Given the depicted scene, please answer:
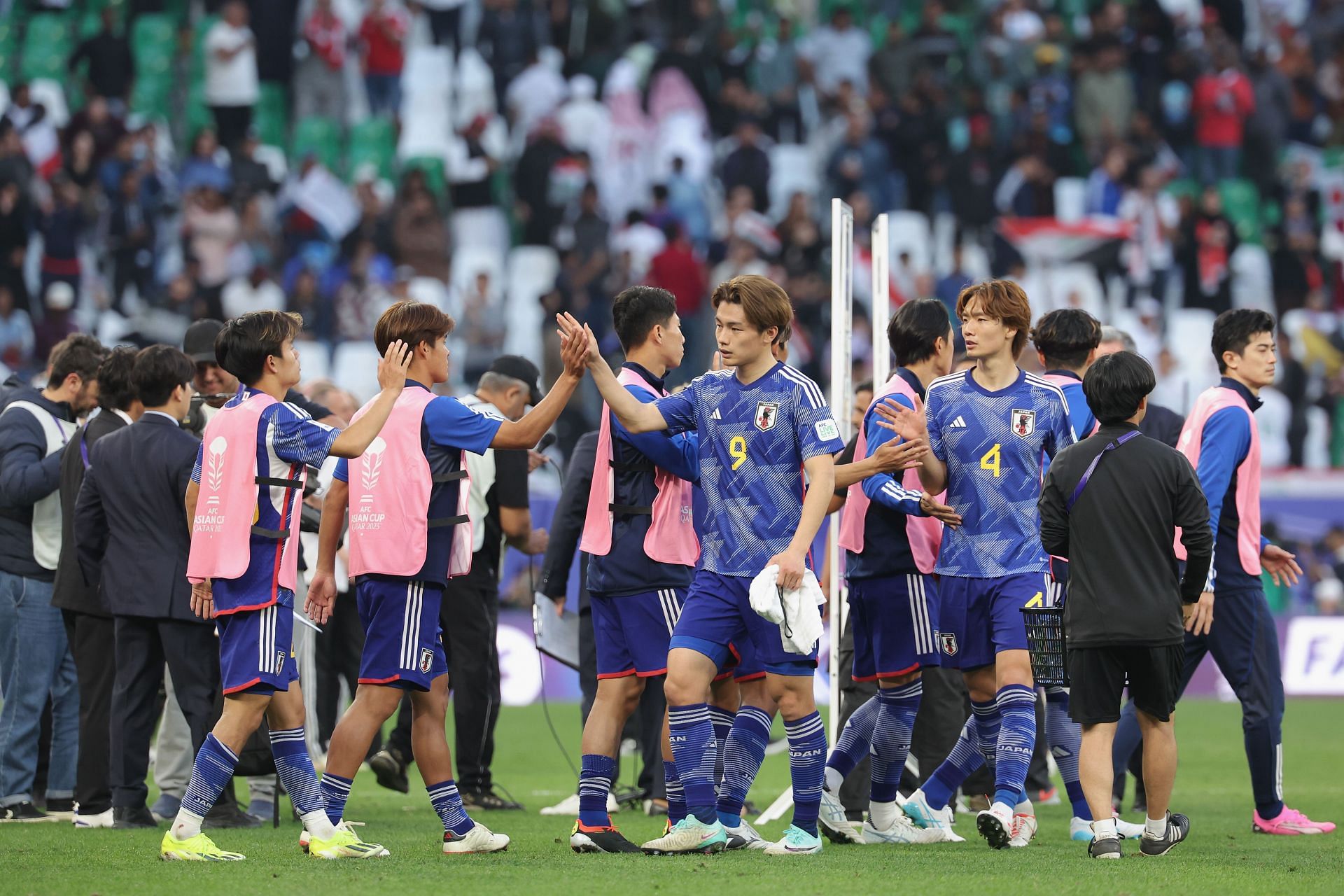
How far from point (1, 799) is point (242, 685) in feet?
9.33

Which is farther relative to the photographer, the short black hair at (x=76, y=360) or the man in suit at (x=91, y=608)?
the short black hair at (x=76, y=360)

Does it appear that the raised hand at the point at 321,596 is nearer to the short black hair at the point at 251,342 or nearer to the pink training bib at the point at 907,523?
the short black hair at the point at 251,342

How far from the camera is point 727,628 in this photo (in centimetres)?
687

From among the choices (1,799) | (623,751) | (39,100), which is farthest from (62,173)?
(1,799)

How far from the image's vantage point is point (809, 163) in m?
25.3

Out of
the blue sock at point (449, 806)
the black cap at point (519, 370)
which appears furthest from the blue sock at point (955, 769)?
the black cap at point (519, 370)

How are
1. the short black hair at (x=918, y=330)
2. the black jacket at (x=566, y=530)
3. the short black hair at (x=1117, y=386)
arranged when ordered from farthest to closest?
the black jacket at (x=566, y=530)
the short black hair at (x=918, y=330)
the short black hair at (x=1117, y=386)

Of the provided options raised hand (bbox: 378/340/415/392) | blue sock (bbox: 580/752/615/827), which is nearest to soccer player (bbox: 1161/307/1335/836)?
blue sock (bbox: 580/752/615/827)

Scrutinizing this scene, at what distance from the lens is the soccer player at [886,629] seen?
24.8 feet

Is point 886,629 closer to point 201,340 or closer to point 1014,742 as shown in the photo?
point 1014,742

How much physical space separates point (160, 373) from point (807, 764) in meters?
3.67

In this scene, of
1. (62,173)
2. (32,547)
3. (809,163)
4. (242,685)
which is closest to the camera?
(242,685)

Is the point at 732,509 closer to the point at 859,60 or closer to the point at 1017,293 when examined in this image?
the point at 1017,293

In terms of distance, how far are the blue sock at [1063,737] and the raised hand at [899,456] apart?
5.14ft
